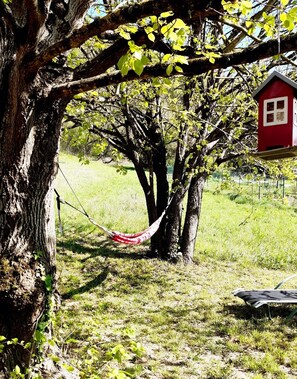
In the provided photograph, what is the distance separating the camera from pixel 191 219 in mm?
7824

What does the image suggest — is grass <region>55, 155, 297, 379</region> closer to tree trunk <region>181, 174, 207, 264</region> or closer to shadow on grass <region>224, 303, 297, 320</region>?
shadow on grass <region>224, 303, 297, 320</region>

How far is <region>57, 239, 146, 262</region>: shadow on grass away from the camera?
8.00 meters

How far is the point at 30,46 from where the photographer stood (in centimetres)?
250

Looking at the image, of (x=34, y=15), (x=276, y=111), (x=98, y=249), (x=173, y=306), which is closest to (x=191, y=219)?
(x=98, y=249)

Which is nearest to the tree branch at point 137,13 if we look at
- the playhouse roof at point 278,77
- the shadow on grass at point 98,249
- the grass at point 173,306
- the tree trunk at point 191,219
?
the playhouse roof at point 278,77

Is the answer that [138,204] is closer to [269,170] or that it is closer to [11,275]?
[269,170]

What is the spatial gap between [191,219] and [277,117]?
16.9ft

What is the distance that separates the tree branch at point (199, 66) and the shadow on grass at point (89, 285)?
4.03m

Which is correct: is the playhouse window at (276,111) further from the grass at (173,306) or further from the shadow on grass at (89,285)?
the shadow on grass at (89,285)

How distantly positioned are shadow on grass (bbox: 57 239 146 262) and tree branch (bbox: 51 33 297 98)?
5.59 m

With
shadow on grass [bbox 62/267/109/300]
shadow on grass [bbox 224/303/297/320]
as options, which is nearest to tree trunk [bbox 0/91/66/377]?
shadow on grass [bbox 62/267/109/300]

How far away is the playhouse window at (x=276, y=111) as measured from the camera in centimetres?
278

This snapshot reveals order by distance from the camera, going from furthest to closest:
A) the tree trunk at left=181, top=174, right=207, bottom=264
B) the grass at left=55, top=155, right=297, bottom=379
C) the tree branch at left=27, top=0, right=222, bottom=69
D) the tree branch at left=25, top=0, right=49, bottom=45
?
the tree trunk at left=181, top=174, right=207, bottom=264
the grass at left=55, top=155, right=297, bottom=379
the tree branch at left=25, top=0, right=49, bottom=45
the tree branch at left=27, top=0, right=222, bottom=69

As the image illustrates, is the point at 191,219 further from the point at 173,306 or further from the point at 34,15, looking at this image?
the point at 34,15
